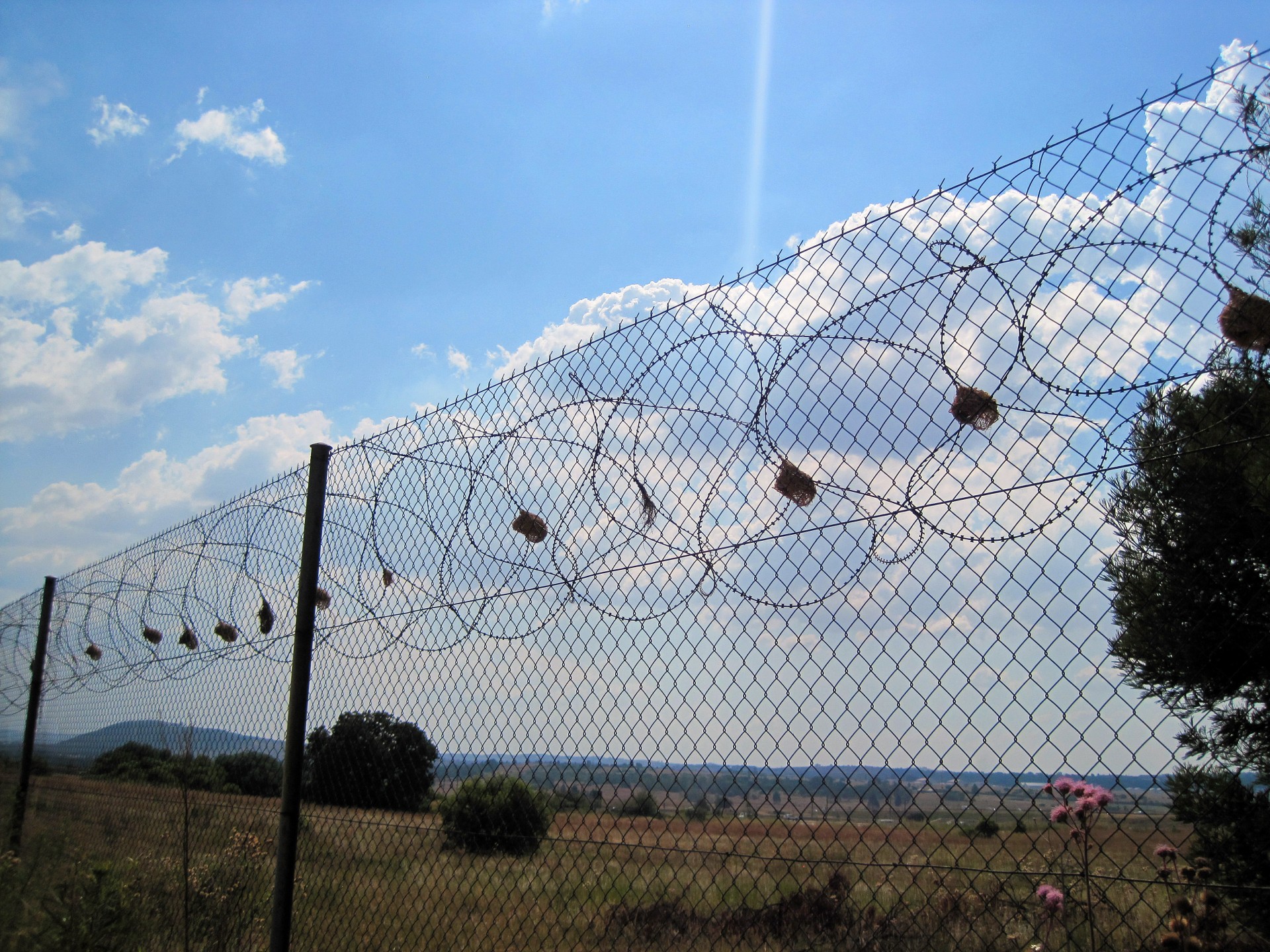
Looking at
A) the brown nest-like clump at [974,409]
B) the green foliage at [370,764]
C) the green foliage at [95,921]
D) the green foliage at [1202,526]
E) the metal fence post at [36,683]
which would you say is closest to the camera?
the green foliage at [1202,526]

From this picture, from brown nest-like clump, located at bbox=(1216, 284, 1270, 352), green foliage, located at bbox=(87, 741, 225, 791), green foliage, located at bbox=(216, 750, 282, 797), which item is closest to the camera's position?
brown nest-like clump, located at bbox=(1216, 284, 1270, 352)

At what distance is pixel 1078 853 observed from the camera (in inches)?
92.0

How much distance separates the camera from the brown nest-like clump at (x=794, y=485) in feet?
6.66

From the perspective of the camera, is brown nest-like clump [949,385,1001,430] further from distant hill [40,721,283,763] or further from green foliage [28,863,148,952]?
green foliage [28,863,148,952]

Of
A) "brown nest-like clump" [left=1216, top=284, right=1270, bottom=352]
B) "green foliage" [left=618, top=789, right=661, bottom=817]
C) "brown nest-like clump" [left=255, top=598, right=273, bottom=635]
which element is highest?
"brown nest-like clump" [left=1216, top=284, right=1270, bottom=352]

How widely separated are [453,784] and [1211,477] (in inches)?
94.7

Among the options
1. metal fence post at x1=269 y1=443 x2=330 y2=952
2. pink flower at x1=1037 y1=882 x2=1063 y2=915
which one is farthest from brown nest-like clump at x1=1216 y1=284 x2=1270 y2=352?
metal fence post at x1=269 y1=443 x2=330 y2=952

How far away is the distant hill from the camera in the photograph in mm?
4250

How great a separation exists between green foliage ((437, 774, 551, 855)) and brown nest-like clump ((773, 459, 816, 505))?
130 centimetres

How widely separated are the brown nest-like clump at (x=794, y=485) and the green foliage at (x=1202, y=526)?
63cm

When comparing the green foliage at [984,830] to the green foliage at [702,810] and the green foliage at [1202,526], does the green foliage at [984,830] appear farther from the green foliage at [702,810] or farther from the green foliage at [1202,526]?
the green foliage at [702,810]

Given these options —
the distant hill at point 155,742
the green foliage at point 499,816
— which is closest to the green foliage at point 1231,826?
the green foliage at point 499,816

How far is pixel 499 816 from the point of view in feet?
10.4

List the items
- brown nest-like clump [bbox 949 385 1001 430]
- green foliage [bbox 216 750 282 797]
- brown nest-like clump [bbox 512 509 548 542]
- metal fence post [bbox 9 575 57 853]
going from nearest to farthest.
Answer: brown nest-like clump [bbox 949 385 1001 430]
brown nest-like clump [bbox 512 509 548 542]
green foliage [bbox 216 750 282 797]
metal fence post [bbox 9 575 57 853]
